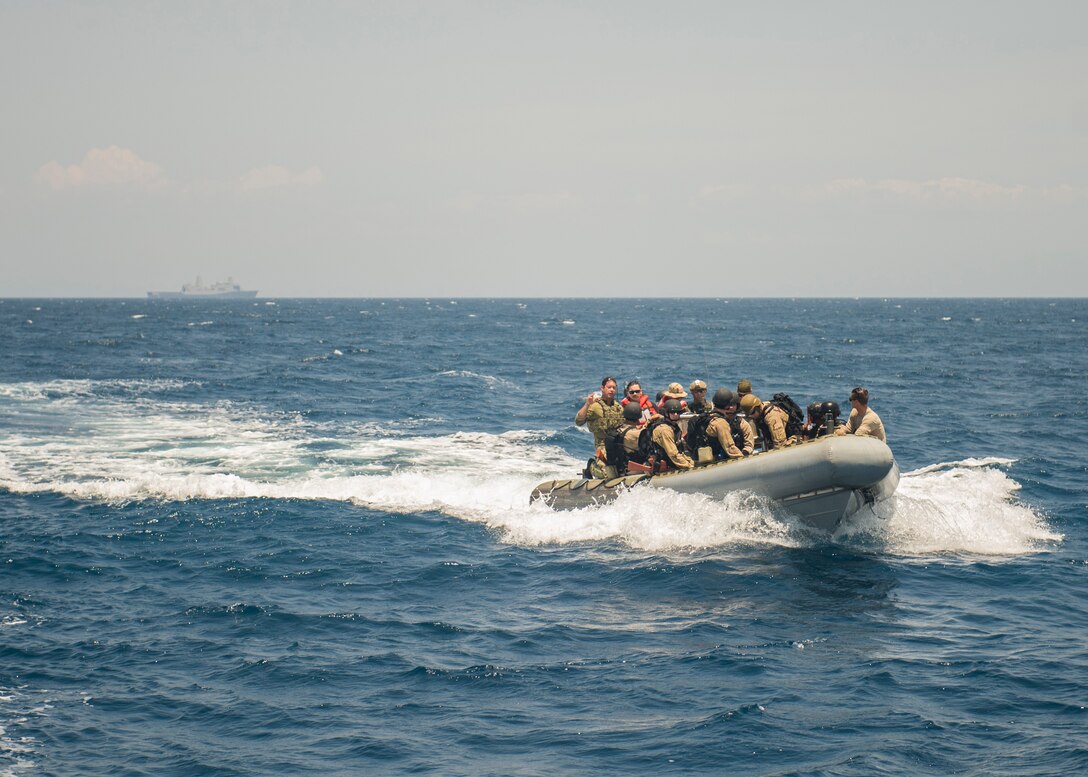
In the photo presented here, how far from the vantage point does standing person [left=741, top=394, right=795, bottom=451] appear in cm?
Answer: 1717

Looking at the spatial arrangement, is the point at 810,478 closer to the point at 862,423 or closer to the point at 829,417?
the point at 862,423

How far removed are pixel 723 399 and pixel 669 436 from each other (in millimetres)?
1213

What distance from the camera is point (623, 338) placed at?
82.7 meters

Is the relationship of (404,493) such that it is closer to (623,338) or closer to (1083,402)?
(1083,402)

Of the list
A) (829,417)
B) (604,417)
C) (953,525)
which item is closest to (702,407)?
(604,417)

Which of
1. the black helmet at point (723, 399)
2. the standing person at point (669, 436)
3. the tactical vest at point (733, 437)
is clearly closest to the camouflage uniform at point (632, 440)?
the standing person at point (669, 436)

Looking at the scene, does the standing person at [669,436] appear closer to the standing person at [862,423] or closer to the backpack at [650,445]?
the backpack at [650,445]

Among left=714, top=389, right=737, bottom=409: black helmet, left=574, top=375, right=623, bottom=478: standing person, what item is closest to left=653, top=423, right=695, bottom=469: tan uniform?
left=714, top=389, right=737, bottom=409: black helmet

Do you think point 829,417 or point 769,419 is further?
point 769,419

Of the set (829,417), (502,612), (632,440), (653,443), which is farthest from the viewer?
(632,440)

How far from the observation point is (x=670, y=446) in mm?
17297

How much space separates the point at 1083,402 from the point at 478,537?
27495 mm

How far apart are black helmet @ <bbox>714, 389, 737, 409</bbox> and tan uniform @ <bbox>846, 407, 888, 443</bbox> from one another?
6.01 ft

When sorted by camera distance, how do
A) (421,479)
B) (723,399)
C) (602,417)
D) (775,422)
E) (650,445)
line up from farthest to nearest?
(421,479) < (602,417) < (650,445) < (775,422) < (723,399)
